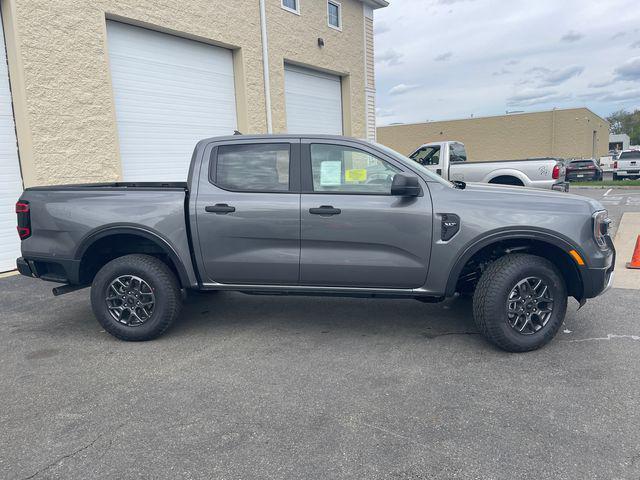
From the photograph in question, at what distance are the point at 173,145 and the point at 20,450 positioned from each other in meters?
8.42

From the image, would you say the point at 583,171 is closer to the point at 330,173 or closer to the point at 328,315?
the point at 328,315

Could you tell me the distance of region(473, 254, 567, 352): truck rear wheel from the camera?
4004 millimetres

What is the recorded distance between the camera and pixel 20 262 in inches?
187

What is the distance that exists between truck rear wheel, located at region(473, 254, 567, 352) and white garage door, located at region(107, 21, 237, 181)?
25.2 feet

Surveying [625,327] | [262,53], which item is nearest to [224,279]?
[625,327]

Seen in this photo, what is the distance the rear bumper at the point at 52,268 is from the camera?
14.9 ft

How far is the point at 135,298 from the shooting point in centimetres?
450

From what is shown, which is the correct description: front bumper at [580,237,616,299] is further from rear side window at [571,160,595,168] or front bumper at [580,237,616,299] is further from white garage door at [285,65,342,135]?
rear side window at [571,160,595,168]

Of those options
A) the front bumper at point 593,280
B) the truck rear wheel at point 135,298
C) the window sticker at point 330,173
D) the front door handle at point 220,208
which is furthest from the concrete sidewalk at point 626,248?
the truck rear wheel at point 135,298

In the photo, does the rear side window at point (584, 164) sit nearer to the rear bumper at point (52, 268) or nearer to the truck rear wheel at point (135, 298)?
the truck rear wheel at point (135, 298)

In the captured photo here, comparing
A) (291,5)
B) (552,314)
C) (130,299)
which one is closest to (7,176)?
(130,299)

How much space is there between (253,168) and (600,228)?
3.02m

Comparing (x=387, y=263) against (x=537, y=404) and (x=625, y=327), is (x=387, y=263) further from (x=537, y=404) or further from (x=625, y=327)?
(x=625, y=327)

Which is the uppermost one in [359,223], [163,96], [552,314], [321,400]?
[163,96]
